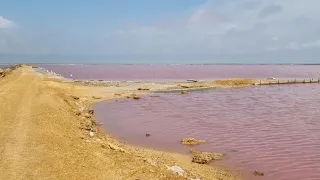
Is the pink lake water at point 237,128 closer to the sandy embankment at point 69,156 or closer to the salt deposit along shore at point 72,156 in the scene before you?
the salt deposit along shore at point 72,156

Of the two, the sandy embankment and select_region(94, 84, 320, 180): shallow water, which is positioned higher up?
the sandy embankment

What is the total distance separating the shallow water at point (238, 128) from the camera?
57.6ft

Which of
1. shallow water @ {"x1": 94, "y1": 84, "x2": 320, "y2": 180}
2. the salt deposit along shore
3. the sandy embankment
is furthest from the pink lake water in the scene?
the sandy embankment

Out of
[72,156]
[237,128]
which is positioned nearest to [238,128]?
[237,128]

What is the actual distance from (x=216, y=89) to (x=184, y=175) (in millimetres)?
45313

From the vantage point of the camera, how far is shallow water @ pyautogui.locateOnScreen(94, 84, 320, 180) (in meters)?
17.5

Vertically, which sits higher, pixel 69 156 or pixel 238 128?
pixel 69 156

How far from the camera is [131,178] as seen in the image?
12891 mm

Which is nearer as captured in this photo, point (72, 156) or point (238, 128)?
point (72, 156)

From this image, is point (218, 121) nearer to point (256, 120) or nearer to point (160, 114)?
point (256, 120)

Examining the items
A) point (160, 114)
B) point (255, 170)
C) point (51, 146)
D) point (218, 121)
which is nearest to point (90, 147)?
point (51, 146)

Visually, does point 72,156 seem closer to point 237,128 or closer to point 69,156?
point 69,156

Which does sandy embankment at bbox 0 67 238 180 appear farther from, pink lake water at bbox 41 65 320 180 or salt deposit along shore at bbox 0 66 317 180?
pink lake water at bbox 41 65 320 180

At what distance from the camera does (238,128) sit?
85.8 ft
